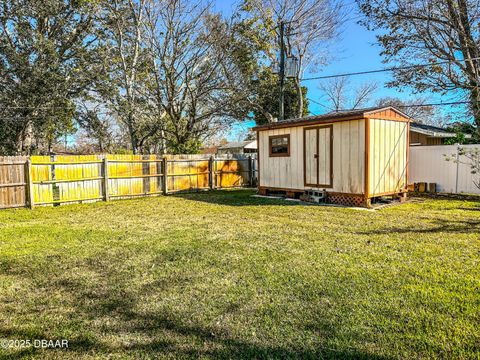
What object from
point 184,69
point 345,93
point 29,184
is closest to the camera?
point 29,184

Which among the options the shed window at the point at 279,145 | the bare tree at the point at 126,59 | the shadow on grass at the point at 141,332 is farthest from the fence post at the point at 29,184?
the shed window at the point at 279,145

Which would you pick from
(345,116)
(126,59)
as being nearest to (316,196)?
(345,116)

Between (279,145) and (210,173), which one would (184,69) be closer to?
(210,173)

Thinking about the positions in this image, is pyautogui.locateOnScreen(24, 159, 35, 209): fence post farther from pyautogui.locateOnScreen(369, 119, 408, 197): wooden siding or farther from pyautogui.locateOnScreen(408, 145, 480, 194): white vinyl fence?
pyautogui.locateOnScreen(408, 145, 480, 194): white vinyl fence

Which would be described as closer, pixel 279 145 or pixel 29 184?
pixel 29 184

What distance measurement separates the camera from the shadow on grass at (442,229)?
532 cm

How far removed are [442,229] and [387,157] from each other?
11.4 ft

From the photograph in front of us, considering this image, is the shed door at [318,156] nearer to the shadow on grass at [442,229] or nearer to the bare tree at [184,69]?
the shadow on grass at [442,229]

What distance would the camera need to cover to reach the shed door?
28.3 feet

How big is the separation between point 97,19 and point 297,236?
1368 cm

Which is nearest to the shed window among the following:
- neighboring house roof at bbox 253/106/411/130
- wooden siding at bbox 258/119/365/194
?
wooden siding at bbox 258/119/365/194

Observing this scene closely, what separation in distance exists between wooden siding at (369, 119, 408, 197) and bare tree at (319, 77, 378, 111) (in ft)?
59.8

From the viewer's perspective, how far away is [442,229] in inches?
216

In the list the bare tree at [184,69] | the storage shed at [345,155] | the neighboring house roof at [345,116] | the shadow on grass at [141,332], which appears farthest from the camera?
the bare tree at [184,69]
